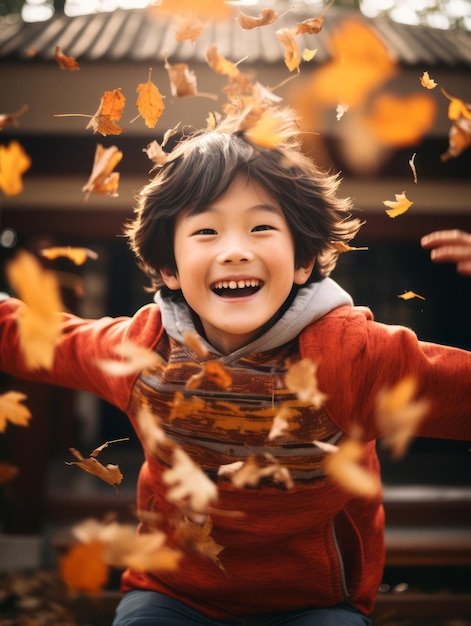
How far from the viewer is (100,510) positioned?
4664mm

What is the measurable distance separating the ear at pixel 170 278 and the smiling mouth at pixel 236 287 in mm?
271

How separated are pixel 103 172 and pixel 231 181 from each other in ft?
1.16

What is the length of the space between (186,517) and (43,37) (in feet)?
14.6

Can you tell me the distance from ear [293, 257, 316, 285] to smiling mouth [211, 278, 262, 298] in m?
0.23

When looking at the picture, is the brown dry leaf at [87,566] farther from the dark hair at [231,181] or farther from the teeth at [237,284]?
the dark hair at [231,181]

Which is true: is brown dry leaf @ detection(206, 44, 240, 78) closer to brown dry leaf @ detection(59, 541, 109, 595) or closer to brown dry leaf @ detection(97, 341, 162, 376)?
brown dry leaf @ detection(97, 341, 162, 376)

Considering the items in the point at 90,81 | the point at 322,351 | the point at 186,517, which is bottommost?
the point at 186,517

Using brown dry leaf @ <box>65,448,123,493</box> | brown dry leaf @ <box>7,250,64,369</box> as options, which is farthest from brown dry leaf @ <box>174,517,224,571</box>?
brown dry leaf @ <box>7,250,64,369</box>

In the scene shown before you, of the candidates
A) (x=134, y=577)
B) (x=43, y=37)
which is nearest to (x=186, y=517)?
(x=134, y=577)

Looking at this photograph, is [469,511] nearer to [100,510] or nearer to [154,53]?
[100,510]

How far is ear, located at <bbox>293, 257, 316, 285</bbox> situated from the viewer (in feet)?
6.26

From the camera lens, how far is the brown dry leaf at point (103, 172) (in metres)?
1.62

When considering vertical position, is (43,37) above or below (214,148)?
above

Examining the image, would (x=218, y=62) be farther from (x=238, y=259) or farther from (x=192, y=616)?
(x=192, y=616)
